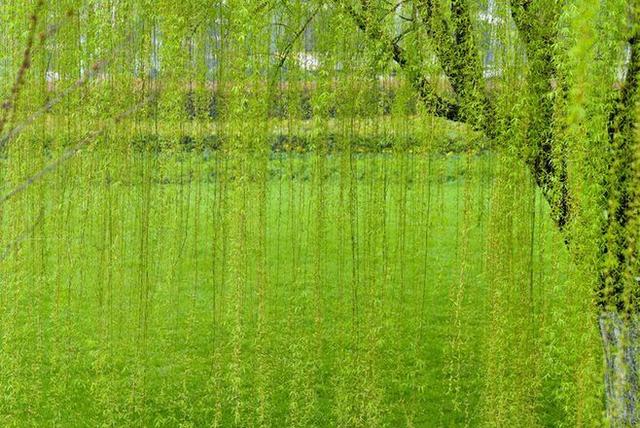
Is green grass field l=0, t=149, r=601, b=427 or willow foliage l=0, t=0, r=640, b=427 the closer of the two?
→ willow foliage l=0, t=0, r=640, b=427

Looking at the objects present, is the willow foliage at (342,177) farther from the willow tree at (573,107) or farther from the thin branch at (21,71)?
the thin branch at (21,71)

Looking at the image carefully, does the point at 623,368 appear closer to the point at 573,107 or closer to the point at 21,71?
the point at 573,107

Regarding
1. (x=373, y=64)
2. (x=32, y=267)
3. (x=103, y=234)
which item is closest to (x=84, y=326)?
(x=32, y=267)

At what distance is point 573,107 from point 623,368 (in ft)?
3.12

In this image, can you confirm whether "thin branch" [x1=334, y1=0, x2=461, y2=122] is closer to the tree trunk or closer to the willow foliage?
the willow foliage

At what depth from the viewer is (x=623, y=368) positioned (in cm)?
291

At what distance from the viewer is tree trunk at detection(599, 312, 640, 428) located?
2928 millimetres

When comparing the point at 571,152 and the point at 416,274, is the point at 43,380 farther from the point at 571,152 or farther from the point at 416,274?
the point at 571,152

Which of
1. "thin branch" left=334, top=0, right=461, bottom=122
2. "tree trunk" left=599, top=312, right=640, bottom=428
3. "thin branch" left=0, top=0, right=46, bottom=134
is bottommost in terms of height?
"tree trunk" left=599, top=312, right=640, bottom=428

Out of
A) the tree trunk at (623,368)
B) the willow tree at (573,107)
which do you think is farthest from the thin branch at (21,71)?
the tree trunk at (623,368)

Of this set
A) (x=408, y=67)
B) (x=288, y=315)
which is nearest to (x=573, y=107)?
(x=408, y=67)

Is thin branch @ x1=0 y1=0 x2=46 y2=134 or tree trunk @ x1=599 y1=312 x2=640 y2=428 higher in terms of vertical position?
thin branch @ x1=0 y1=0 x2=46 y2=134

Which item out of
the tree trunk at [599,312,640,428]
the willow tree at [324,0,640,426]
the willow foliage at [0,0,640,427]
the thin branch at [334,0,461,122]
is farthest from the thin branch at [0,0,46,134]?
the thin branch at [334,0,461,122]

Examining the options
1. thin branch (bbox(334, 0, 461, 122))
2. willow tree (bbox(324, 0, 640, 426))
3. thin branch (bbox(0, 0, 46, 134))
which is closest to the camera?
thin branch (bbox(0, 0, 46, 134))
